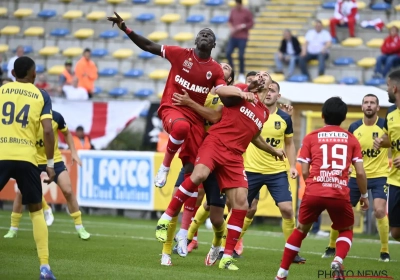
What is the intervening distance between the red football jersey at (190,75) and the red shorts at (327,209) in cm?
218

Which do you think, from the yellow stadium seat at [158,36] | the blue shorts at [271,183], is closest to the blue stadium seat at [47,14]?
the yellow stadium seat at [158,36]

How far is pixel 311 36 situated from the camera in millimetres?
24891

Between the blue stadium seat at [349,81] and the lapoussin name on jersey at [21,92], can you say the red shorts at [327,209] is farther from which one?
the blue stadium seat at [349,81]

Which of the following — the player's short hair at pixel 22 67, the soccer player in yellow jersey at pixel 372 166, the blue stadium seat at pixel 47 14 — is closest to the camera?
the player's short hair at pixel 22 67

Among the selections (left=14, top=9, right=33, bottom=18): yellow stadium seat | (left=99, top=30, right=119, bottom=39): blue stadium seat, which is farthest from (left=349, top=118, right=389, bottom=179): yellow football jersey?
(left=14, top=9, right=33, bottom=18): yellow stadium seat

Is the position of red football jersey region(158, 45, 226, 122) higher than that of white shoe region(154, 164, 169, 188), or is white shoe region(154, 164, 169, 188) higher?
red football jersey region(158, 45, 226, 122)

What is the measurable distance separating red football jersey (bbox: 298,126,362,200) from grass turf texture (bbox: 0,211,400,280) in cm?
141

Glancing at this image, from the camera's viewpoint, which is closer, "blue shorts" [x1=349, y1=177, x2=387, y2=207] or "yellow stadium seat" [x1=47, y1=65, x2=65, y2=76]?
"blue shorts" [x1=349, y1=177, x2=387, y2=207]

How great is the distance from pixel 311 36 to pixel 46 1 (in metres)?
12.0

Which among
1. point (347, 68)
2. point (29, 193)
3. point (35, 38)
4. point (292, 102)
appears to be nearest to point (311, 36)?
point (347, 68)

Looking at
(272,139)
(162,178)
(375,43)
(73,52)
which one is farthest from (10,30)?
(162,178)

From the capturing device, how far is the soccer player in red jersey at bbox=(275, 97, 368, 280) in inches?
379

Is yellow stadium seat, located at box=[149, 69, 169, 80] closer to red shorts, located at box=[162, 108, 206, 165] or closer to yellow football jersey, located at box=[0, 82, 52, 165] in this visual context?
red shorts, located at box=[162, 108, 206, 165]

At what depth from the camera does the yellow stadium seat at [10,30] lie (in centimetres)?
3209
